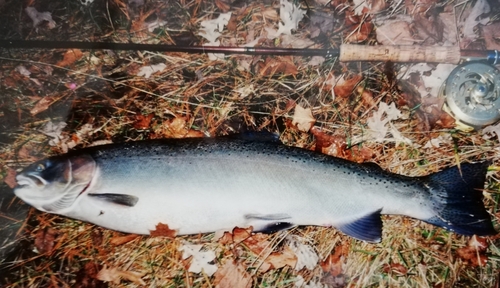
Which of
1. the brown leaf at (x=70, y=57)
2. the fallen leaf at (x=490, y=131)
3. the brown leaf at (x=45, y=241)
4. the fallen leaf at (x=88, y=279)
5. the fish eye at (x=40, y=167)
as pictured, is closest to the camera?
the fish eye at (x=40, y=167)

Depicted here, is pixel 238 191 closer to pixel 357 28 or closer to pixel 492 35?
pixel 357 28

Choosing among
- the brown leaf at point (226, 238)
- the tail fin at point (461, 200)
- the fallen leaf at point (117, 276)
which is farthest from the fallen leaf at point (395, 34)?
the fallen leaf at point (117, 276)

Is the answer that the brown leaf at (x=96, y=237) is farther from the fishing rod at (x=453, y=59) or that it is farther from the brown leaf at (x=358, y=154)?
the brown leaf at (x=358, y=154)

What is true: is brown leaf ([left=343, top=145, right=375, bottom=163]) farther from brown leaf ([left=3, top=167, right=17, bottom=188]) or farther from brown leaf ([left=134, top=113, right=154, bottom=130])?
brown leaf ([left=3, top=167, right=17, bottom=188])

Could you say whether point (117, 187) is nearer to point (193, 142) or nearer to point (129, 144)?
point (129, 144)

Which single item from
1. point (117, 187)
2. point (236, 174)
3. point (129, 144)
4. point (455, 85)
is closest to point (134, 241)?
point (117, 187)

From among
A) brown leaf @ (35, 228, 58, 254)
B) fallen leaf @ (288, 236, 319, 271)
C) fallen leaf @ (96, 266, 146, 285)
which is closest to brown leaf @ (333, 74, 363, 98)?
fallen leaf @ (288, 236, 319, 271)

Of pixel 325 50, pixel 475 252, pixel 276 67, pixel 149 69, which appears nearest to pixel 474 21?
pixel 325 50
